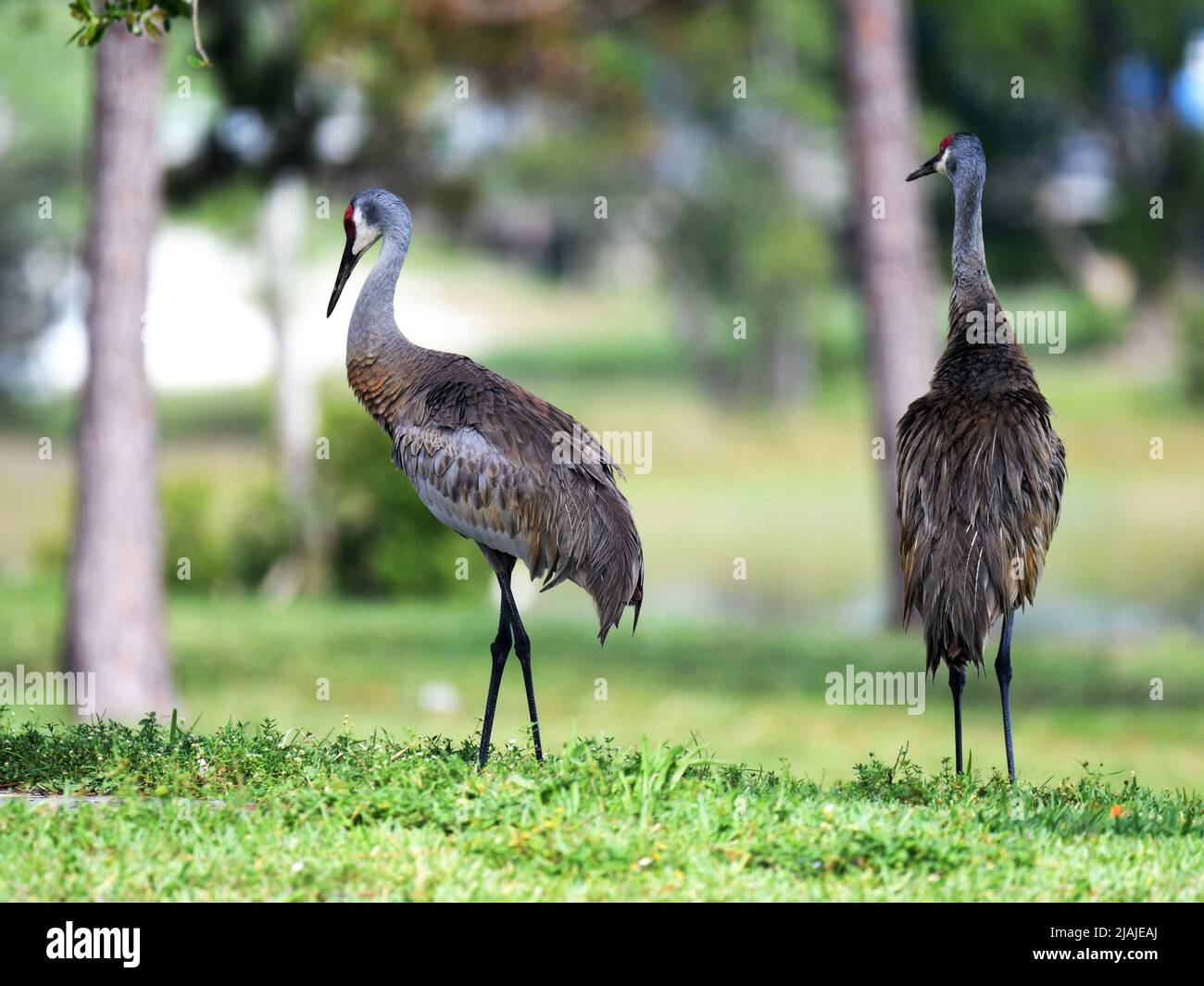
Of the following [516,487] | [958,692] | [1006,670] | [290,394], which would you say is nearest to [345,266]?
[516,487]

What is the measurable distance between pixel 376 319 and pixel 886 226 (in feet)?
30.5

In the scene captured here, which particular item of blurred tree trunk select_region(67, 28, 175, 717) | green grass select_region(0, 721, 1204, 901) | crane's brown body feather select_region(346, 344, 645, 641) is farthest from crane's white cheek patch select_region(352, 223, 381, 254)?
blurred tree trunk select_region(67, 28, 175, 717)

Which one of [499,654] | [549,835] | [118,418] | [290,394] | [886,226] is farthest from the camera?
[290,394]

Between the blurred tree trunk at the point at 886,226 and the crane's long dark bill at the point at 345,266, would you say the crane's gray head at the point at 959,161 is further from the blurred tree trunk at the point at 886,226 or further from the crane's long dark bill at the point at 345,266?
the blurred tree trunk at the point at 886,226

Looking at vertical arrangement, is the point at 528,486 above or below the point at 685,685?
above

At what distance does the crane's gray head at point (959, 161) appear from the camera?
8466mm

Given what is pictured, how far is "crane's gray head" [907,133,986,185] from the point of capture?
8.47 meters

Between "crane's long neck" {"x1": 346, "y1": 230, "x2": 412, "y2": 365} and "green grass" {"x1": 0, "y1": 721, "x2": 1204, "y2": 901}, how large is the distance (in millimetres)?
1851

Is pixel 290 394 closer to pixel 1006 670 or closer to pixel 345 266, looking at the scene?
pixel 345 266

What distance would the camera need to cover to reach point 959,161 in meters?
8.52

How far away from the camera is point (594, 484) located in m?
7.54

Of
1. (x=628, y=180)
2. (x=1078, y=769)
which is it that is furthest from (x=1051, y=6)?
(x=1078, y=769)

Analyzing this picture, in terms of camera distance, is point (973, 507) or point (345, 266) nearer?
point (973, 507)

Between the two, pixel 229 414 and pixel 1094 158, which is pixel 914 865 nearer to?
pixel 1094 158
